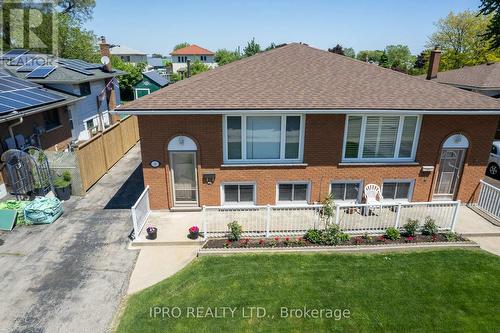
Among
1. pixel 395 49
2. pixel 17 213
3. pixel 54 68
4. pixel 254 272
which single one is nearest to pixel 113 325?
pixel 254 272

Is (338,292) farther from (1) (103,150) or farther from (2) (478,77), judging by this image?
(2) (478,77)

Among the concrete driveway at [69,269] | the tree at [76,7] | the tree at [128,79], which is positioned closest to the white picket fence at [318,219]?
the concrete driveway at [69,269]

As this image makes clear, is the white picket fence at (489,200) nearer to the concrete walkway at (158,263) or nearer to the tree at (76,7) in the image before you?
the concrete walkway at (158,263)

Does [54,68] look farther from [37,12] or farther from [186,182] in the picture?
[37,12]

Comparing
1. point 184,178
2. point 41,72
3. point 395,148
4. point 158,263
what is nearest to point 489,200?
point 395,148

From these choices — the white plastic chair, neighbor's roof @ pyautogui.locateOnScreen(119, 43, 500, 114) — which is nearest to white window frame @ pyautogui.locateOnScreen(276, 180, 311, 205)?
the white plastic chair
